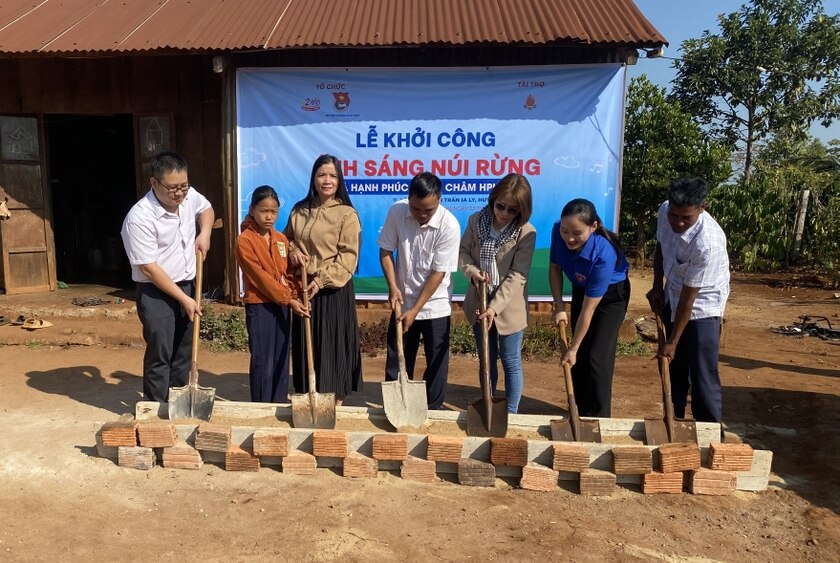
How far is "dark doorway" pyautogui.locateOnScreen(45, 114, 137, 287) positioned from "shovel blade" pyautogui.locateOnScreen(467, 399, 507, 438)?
7459mm

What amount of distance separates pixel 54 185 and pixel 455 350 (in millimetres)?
7522

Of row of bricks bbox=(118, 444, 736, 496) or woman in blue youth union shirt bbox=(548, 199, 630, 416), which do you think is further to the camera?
woman in blue youth union shirt bbox=(548, 199, 630, 416)

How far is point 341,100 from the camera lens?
20.8ft

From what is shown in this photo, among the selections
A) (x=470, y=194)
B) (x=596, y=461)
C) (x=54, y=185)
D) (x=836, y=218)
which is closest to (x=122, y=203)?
(x=54, y=185)

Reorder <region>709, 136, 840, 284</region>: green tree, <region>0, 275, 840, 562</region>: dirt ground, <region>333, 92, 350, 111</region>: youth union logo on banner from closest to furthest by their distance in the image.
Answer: <region>0, 275, 840, 562</region>: dirt ground → <region>333, 92, 350, 111</region>: youth union logo on banner → <region>709, 136, 840, 284</region>: green tree

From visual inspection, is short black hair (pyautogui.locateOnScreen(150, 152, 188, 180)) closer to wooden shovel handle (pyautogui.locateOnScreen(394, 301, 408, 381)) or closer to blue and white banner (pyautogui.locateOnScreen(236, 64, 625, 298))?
wooden shovel handle (pyautogui.locateOnScreen(394, 301, 408, 381))

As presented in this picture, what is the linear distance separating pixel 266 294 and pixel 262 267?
6.1 inches

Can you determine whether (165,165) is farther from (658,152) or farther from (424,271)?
(658,152)

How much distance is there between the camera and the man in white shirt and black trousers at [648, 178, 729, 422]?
3.30 meters

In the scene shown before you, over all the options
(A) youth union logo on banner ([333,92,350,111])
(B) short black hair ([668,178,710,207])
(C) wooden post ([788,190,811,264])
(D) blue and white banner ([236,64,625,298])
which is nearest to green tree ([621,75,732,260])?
(C) wooden post ([788,190,811,264])

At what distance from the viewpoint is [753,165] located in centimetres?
1655

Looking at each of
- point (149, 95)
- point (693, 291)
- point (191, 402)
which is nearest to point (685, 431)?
point (693, 291)

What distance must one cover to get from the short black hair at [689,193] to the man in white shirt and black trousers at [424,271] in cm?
115

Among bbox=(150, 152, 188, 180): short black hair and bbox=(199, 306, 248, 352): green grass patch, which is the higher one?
bbox=(150, 152, 188, 180): short black hair
